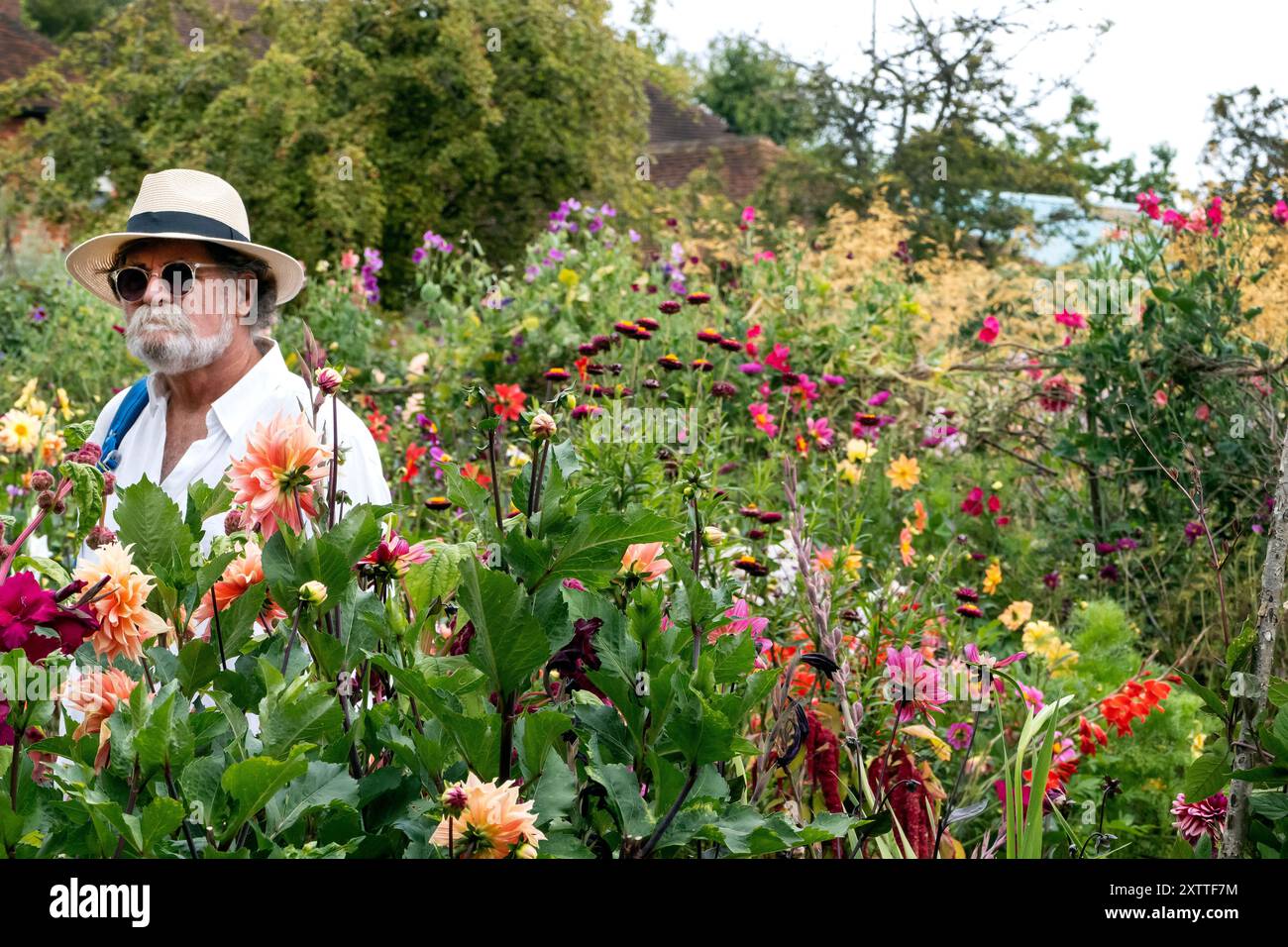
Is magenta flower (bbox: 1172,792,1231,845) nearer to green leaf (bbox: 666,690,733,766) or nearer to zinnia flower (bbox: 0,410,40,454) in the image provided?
green leaf (bbox: 666,690,733,766)

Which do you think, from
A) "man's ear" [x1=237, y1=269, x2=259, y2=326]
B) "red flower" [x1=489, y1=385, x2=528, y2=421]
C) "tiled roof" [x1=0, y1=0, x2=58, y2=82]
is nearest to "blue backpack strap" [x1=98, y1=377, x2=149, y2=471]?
"man's ear" [x1=237, y1=269, x2=259, y2=326]

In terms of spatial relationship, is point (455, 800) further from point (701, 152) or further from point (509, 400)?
point (701, 152)

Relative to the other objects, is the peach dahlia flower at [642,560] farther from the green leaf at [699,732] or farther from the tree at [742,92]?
the tree at [742,92]

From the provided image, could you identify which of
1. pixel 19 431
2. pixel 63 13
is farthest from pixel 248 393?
pixel 63 13

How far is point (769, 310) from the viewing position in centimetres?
660

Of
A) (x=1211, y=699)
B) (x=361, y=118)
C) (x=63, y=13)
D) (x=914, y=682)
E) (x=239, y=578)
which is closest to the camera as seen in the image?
(x=239, y=578)

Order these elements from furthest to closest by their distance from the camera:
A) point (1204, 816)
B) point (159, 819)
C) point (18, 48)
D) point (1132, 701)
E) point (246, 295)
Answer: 1. point (18, 48)
2. point (246, 295)
3. point (1132, 701)
4. point (1204, 816)
5. point (159, 819)

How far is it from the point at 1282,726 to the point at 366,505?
2.96 feet

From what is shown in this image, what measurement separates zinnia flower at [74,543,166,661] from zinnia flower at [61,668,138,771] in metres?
0.04

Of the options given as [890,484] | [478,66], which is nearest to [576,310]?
[890,484]

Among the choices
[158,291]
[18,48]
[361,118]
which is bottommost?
[158,291]

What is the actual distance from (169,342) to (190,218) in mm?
355

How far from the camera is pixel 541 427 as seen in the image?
1.08 metres
